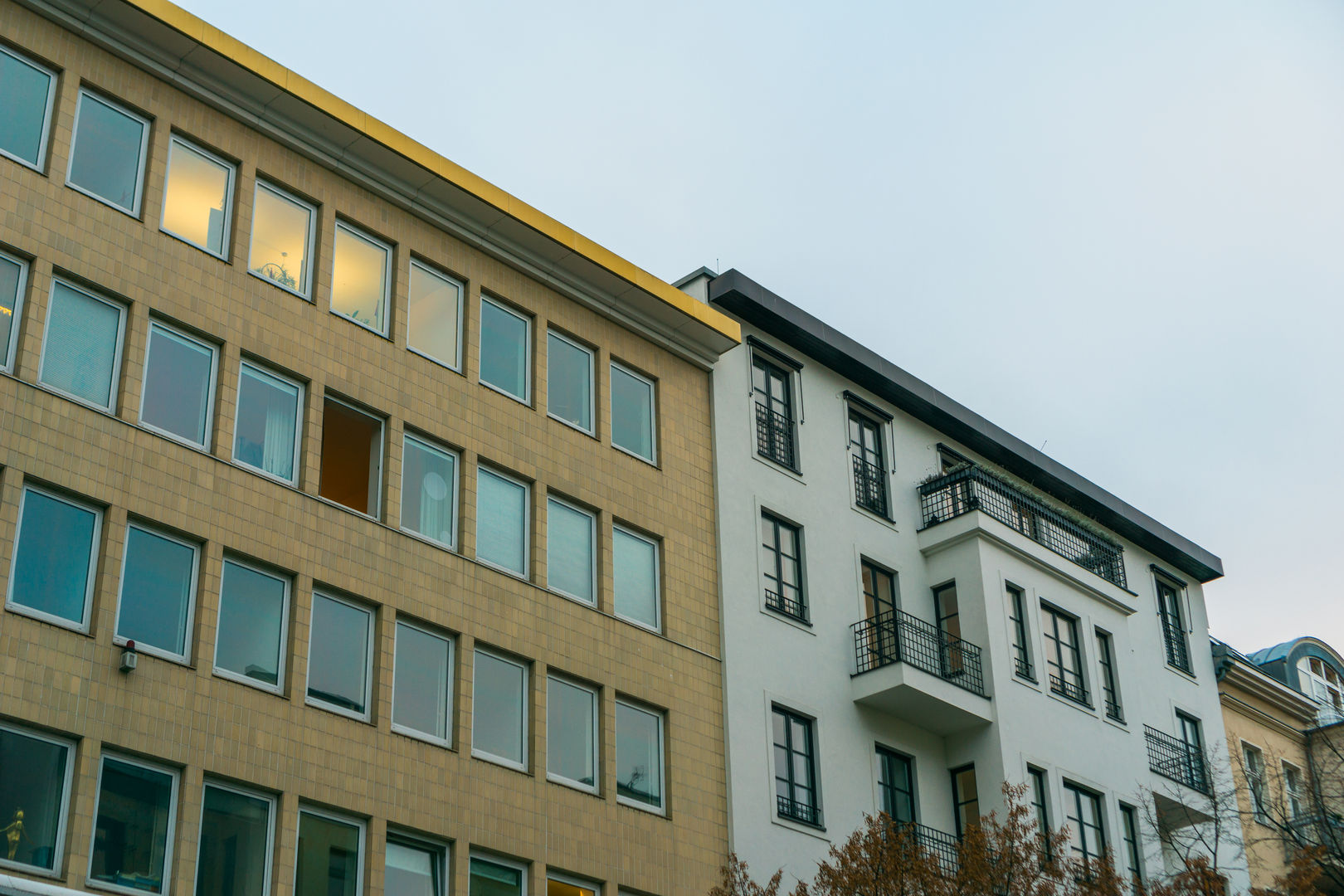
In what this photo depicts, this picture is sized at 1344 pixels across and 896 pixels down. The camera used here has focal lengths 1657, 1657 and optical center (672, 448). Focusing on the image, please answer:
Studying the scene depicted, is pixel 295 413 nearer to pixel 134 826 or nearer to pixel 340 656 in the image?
pixel 340 656

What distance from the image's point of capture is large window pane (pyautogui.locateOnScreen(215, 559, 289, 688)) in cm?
2238

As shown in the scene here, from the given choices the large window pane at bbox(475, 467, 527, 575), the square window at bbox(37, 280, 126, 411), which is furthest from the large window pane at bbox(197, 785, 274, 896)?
the large window pane at bbox(475, 467, 527, 575)

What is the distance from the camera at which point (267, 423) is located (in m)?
24.4

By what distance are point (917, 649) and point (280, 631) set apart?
47.6 feet

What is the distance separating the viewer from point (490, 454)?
27250 mm

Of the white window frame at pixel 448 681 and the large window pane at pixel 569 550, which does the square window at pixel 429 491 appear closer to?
the white window frame at pixel 448 681

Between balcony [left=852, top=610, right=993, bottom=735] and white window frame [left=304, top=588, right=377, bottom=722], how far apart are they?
1074 cm

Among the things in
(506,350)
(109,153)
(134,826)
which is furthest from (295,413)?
(134,826)

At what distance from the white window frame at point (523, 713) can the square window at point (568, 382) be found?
475 centimetres

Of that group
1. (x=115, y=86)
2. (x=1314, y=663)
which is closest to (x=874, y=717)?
(x=115, y=86)

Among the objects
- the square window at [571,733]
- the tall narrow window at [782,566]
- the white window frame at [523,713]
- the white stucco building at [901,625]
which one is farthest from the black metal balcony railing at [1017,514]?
the white window frame at [523,713]

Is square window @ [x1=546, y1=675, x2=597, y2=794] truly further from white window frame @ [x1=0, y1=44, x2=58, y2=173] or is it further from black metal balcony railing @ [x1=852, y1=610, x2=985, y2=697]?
white window frame @ [x1=0, y1=44, x2=58, y2=173]

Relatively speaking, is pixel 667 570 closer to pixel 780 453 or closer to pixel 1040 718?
pixel 780 453

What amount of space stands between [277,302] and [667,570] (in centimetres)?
845
